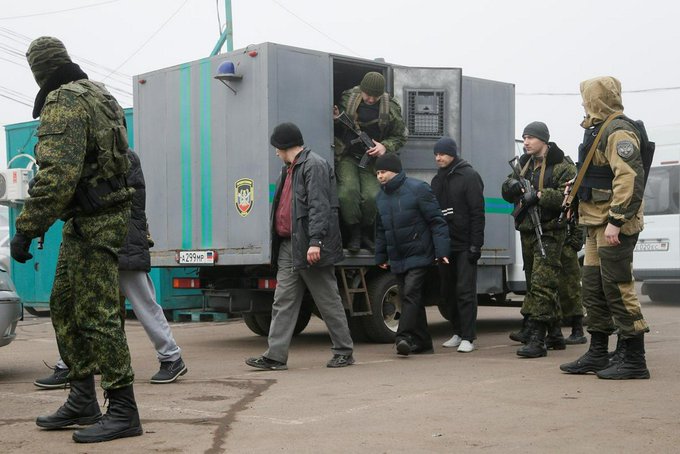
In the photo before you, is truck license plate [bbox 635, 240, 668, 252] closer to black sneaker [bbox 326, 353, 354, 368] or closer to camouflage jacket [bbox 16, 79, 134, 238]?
black sneaker [bbox 326, 353, 354, 368]

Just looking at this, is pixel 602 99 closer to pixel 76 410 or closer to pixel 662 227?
pixel 76 410

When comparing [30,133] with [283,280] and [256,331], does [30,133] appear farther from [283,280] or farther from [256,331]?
[283,280]

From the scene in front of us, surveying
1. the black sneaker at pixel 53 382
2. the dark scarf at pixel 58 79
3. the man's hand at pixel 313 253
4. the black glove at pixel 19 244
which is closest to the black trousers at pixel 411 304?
the man's hand at pixel 313 253

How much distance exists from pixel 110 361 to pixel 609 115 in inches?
155

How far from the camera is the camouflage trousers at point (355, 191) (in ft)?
32.2

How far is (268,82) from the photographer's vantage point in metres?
9.10

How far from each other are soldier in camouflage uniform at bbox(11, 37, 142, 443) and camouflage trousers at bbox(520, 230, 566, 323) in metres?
4.32

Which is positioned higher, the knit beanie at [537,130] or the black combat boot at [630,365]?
the knit beanie at [537,130]

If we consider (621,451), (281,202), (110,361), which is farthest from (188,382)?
(621,451)

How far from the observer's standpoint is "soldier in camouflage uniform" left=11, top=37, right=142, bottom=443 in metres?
4.75

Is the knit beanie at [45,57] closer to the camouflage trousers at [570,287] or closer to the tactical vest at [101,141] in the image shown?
the tactical vest at [101,141]

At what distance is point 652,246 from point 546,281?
29.6 feet

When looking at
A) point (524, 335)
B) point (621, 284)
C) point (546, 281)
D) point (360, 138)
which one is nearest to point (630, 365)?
point (621, 284)

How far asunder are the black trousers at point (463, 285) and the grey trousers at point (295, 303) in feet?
4.92
